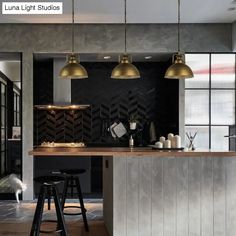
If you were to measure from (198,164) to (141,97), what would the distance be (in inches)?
146

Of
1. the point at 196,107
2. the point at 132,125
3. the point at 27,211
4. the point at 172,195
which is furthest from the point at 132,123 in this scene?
the point at 172,195

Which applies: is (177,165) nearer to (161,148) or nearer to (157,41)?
(161,148)

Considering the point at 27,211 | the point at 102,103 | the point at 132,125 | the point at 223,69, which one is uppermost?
the point at 223,69

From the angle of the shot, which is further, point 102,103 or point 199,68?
point 102,103

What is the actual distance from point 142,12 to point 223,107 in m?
2.18

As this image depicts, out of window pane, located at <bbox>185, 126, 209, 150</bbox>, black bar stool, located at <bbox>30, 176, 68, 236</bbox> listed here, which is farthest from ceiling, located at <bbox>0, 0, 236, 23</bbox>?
black bar stool, located at <bbox>30, 176, 68, 236</bbox>

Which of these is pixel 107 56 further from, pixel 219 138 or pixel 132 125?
pixel 219 138

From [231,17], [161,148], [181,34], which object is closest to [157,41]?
[181,34]

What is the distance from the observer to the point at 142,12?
6.32 meters

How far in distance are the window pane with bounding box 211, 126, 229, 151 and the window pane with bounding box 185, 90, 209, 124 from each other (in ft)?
0.70

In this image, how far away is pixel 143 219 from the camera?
4.47 meters

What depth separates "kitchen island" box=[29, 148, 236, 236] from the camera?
4.43 meters

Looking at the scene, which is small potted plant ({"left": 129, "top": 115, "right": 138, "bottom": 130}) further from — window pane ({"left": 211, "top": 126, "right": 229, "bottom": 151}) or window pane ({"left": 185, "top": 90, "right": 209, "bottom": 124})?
window pane ({"left": 211, "top": 126, "right": 229, "bottom": 151})

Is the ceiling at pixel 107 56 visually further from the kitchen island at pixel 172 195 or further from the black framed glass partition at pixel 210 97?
the kitchen island at pixel 172 195
